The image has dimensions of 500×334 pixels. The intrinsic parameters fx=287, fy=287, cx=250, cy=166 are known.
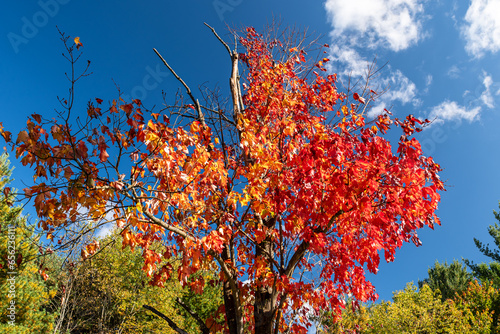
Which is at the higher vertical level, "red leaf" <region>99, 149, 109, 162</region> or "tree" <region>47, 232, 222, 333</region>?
"tree" <region>47, 232, 222, 333</region>

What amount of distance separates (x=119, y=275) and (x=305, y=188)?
17633mm

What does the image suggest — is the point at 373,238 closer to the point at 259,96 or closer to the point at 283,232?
the point at 283,232

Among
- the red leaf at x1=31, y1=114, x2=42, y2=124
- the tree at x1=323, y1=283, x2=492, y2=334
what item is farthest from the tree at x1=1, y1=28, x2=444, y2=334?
the tree at x1=323, y1=283, x2=492, y2=334

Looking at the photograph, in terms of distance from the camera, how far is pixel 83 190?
3398 millimetres

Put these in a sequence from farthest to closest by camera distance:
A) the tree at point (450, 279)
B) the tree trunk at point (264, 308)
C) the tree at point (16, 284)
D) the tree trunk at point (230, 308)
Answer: the tree at point (450, 279)
the tree at point (16, 284)
the tree trunk at point (230, 308)
the tree trunk at point (264, 308)

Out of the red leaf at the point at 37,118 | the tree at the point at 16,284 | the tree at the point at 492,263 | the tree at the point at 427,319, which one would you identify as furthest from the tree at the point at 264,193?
the tree at the point at 492,263

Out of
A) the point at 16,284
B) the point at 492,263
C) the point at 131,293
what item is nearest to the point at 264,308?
the point at 16,284

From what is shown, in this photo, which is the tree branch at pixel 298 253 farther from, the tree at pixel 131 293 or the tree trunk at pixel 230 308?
the tree at pixel 131 293

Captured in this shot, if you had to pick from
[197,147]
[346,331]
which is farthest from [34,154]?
[346,331]

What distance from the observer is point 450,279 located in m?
31.7

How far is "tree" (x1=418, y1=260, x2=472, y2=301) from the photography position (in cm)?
3048

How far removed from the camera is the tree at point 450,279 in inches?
1200

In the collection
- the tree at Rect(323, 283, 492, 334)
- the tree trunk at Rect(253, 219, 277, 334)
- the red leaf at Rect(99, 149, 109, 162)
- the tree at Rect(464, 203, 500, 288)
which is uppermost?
the tree at Rect(464, 203, 500, 288)

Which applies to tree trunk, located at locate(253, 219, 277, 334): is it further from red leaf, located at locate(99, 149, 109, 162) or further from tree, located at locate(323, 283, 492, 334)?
tree, located at locate(323, 283, 492, 334)
